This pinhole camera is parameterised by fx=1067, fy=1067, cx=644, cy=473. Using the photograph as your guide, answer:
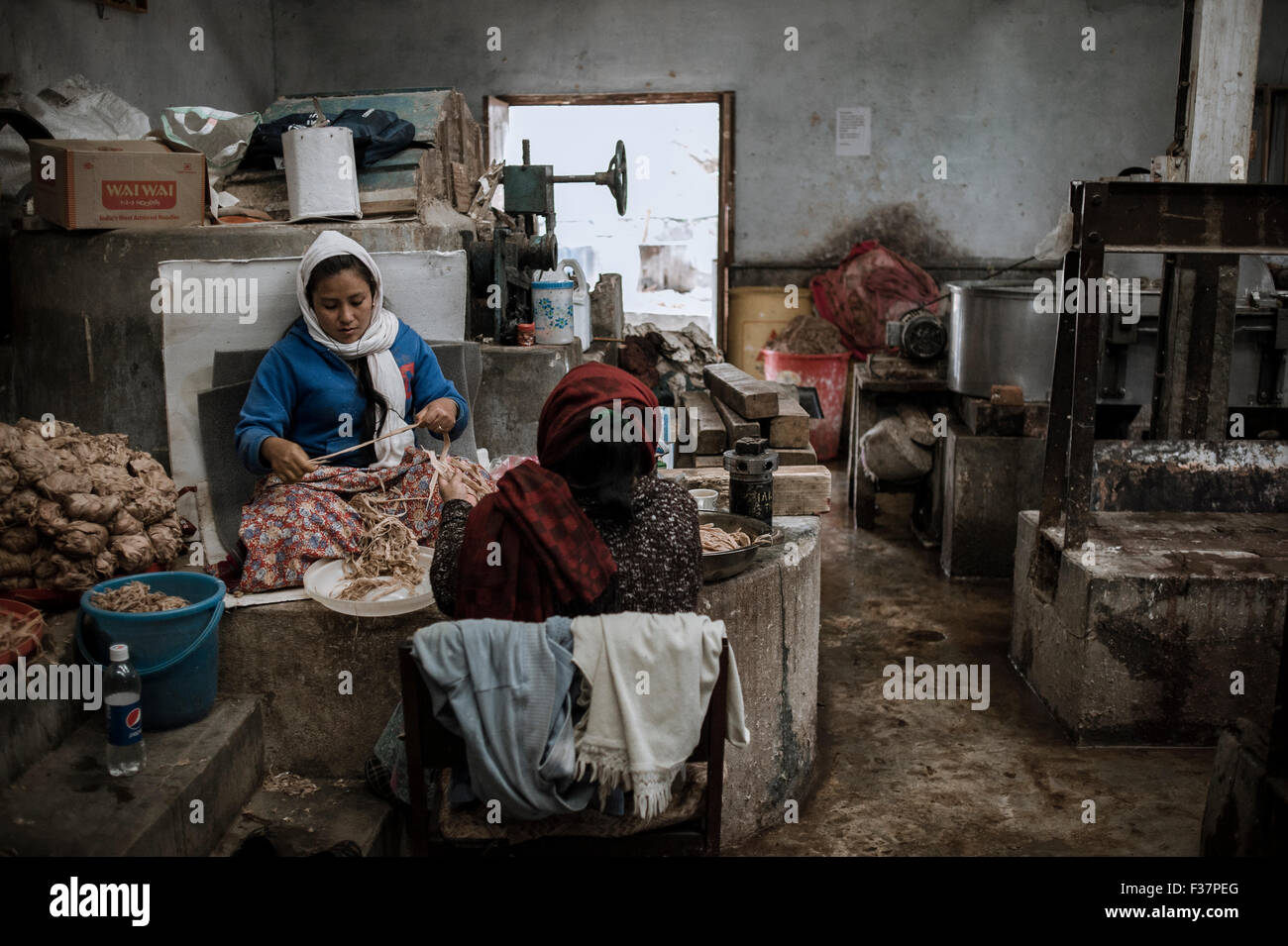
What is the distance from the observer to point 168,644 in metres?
2.97

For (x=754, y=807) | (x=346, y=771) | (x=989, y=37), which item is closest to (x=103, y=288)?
(x=346, y=771)

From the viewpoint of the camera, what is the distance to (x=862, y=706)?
452cm

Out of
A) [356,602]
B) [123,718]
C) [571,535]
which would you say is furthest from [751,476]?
[123,718]

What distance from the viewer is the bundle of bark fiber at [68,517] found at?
3.22 meters

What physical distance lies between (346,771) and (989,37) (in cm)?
861

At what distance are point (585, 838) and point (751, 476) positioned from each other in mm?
1526

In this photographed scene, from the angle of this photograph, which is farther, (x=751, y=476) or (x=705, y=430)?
(x=705, y=430)

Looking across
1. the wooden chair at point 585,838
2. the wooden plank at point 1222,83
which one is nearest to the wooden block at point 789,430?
the wooden plank at point 1222,83

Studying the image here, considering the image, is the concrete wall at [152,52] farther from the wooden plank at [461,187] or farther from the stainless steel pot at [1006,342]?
the stainless steel pot at [1006,342]

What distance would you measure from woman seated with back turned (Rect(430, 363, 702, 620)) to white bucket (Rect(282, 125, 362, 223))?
3037 millimetres

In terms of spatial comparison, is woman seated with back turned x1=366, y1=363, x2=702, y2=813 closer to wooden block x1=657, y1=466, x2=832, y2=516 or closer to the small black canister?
the small black canister

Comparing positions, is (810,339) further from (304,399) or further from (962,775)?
(304,399)

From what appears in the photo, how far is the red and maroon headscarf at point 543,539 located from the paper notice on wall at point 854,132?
7.84 m
